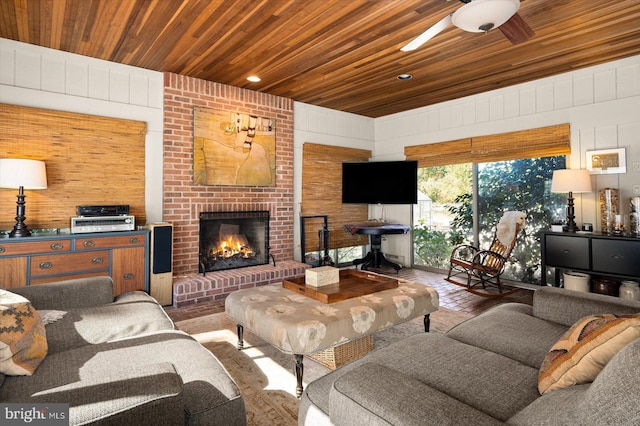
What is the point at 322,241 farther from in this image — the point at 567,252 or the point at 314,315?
the point at 314,315

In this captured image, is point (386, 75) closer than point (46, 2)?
No

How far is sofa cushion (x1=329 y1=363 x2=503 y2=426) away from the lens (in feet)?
3.19

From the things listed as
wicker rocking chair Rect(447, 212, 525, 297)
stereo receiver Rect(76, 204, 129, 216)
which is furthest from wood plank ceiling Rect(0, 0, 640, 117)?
wicker rocking chair Rect(447, 212, 525, 297)

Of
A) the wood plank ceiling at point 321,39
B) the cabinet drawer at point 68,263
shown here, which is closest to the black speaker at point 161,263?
the cabinet drawer at point 68,263

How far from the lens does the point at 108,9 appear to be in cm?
272

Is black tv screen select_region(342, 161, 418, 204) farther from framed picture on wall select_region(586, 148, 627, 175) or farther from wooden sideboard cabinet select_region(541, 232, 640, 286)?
framed picture on wall select_region(586, 148, 627, 175)

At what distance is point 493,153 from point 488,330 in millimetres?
3562

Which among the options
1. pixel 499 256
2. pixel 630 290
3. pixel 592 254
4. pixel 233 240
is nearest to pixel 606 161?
pixel 592 254

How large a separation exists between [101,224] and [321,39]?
2714 millimetres

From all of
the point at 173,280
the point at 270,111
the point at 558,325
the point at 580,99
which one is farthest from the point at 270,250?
the point at 580,99

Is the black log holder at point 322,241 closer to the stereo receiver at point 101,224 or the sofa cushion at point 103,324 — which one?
the stereo receiver at point 101,224

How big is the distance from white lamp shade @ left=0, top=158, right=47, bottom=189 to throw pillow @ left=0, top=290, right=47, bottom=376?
1880mm

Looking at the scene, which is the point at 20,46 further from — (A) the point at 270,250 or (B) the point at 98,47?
(A) the point at 270,250

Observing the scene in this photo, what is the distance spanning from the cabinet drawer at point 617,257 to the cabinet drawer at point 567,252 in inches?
3.4
